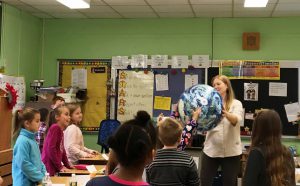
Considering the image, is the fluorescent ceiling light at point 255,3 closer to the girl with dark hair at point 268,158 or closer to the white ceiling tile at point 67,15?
the white ceiling tile at point 67,15

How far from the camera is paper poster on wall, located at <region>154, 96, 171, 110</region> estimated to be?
6793 millimetres

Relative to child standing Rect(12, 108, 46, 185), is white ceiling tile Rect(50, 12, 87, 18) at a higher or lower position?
higher

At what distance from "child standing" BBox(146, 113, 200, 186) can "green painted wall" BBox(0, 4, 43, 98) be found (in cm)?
392

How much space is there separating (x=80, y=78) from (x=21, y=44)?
1104 millimetres

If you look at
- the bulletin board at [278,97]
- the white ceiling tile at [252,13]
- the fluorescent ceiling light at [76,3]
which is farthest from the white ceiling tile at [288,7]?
the fluorescent ceiling light at [76,3]

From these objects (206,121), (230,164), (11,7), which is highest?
(11,7)

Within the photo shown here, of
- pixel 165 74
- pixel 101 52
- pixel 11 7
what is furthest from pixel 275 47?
pixel 11 7

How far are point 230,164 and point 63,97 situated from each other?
3.45 meters

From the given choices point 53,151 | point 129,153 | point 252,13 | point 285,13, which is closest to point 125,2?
point 252,13

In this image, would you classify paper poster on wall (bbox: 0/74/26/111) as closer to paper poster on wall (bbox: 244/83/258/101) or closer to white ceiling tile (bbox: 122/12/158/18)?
white ceiling tile (bbox: 122/12/158/18)

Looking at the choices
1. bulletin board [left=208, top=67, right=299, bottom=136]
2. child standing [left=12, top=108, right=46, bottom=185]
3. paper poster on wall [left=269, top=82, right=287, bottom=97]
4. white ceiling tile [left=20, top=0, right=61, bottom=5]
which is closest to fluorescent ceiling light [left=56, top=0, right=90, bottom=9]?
white ceiling tile [left=20, top=0, right=61, bottom=5]

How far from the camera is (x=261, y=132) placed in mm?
2486

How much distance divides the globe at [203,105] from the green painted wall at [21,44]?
348 centimetres

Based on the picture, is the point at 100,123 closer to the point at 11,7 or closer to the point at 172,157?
the point at 11,7
